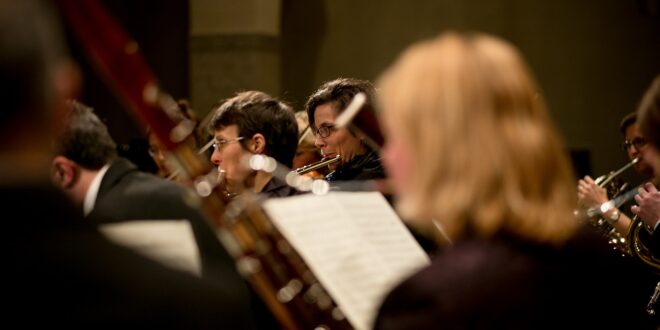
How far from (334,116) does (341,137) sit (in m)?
0.17

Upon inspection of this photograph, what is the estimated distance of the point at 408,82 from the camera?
1.65m

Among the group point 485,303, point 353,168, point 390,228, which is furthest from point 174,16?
point 485,303

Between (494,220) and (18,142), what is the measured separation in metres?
0.80

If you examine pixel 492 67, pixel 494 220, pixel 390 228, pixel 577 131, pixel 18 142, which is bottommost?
pixel 577 131

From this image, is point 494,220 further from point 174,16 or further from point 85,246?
point 174,16

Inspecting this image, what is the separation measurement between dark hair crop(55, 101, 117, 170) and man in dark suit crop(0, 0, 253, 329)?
71.7 inches

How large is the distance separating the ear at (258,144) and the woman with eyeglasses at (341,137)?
0.24 m

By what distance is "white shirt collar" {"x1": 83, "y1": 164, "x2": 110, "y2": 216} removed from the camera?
9.68 ft

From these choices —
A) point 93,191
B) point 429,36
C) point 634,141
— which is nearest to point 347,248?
point 93,191

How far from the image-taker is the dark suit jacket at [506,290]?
1566 mm

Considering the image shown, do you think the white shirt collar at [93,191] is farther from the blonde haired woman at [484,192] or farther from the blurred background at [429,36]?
the blurred background at [429,36]

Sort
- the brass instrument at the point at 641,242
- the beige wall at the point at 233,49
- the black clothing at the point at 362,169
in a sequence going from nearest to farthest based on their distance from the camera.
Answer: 1. the black clothing at the point at 362,169
2. the brass instrument at the point at 641,242
3. the beige wall at the point at 233,49

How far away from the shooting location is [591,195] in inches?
215

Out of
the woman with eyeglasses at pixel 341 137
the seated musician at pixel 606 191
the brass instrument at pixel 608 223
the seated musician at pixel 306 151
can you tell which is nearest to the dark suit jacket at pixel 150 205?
the woman with eyeglasses at pixel 341 137
